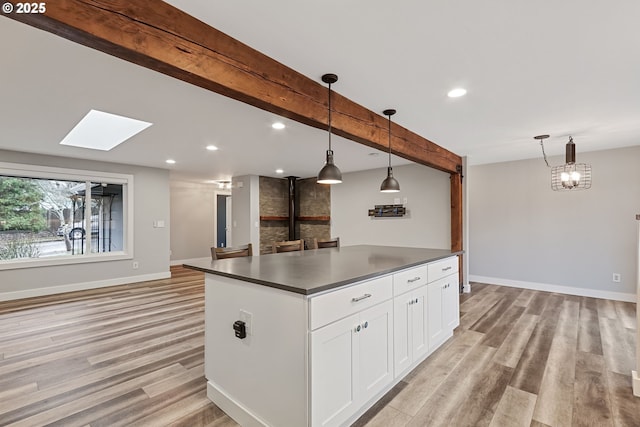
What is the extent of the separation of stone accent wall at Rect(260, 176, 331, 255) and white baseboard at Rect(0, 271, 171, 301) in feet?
7.61

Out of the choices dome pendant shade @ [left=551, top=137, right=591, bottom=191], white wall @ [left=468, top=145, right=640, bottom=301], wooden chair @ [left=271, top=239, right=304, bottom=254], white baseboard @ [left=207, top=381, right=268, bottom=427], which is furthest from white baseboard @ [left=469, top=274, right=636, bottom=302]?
white baseboard @ [left=207, top=381, right=268, bottom=427]

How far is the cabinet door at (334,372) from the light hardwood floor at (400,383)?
1.04 ft

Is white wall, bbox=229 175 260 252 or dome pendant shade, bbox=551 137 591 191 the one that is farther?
white wall, bbox=229 175 260 252

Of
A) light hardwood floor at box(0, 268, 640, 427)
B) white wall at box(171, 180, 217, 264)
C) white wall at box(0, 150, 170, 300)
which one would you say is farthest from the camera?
white wall at box(171, 180, 217, 264)

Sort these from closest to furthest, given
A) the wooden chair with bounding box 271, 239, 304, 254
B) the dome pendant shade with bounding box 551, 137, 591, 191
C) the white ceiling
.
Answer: the white ceiling → the wooden chair with bounding box 271, 239, 304, 254 → the dome pendant shade with bounding box 551, 137, 591, 191

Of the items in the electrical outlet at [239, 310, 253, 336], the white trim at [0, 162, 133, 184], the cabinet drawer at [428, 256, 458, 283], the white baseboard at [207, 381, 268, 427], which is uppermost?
the white trim at [0, 162, 133, 184]

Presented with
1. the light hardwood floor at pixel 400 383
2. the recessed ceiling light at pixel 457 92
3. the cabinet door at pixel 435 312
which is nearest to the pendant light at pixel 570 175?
the light hardwood floor at pixel 400 383

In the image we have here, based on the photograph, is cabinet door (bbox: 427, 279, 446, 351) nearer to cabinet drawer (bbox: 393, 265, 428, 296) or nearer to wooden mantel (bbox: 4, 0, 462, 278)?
cabinet drawer (bbox: 393, 265, 428, 296)

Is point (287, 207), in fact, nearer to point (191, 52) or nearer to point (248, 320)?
point (248, 320)

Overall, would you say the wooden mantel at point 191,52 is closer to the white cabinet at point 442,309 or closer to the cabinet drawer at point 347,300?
the cabinet drawer at point 347,300

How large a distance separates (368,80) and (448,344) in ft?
8.29

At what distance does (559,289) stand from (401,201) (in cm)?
295

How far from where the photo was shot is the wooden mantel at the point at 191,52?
1.29 metres

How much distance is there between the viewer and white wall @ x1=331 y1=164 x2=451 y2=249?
5602 millimetres
